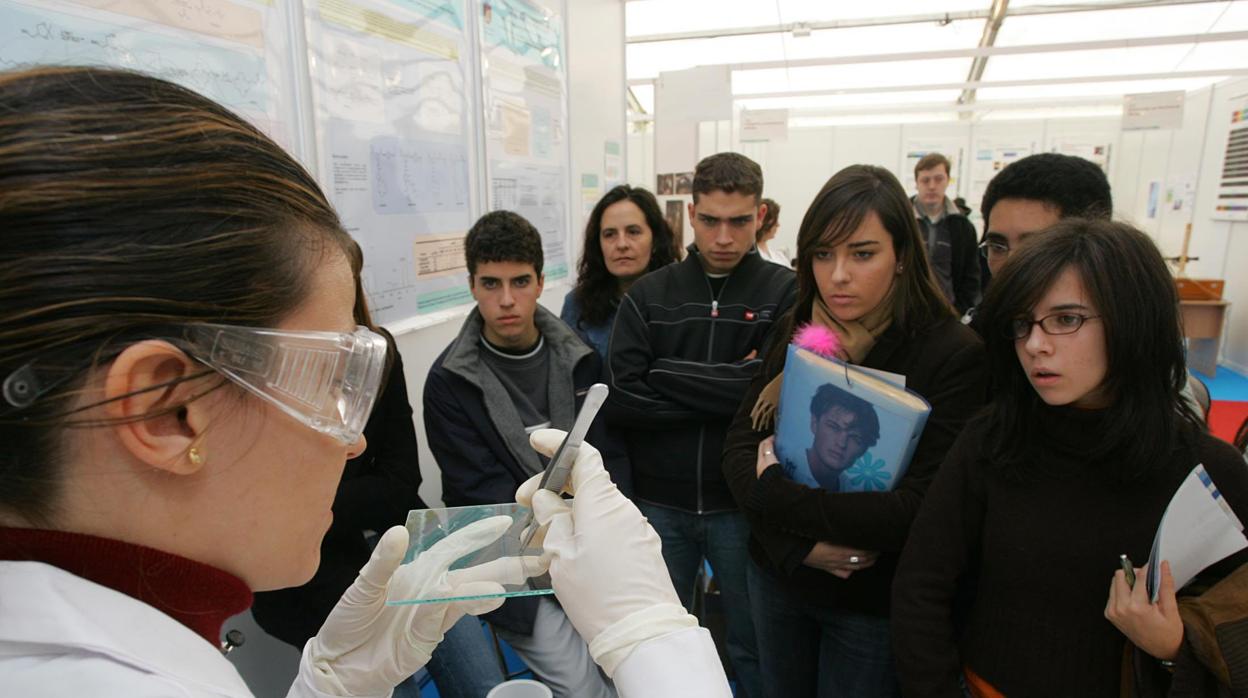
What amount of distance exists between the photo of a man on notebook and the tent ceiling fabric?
327 cm

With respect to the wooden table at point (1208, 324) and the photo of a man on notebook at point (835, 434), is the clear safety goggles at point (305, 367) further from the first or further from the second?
the wooden table at point (1208, 324)

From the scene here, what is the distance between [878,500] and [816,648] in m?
0.51

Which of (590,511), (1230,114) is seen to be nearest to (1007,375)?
(590,511)

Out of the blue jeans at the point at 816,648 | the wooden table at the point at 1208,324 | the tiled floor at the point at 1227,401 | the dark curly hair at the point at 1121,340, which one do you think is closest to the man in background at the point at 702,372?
the blue jeans at the point at 816,648

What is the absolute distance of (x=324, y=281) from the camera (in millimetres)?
563

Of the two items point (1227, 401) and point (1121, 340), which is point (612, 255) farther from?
point (1227, 401)

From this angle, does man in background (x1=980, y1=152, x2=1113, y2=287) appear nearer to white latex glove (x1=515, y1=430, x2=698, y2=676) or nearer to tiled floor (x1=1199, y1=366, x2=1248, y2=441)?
white latex glove (x1=515, y1=430, x2=698, y2=676)

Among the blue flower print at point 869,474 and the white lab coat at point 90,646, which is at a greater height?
the white lab coat at point 90,646

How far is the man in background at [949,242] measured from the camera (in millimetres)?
3852

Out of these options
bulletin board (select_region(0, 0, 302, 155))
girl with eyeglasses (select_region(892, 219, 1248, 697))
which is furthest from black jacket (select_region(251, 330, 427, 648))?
girl with eyeglasses (select_region(892, 219, 1248, 697))

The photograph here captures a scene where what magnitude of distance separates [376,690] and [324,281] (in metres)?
0.74

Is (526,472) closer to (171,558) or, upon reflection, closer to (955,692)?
(955,692)

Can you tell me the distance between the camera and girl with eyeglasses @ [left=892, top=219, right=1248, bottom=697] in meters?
1.01

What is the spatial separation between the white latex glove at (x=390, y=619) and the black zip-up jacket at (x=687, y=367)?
2.96 ft
